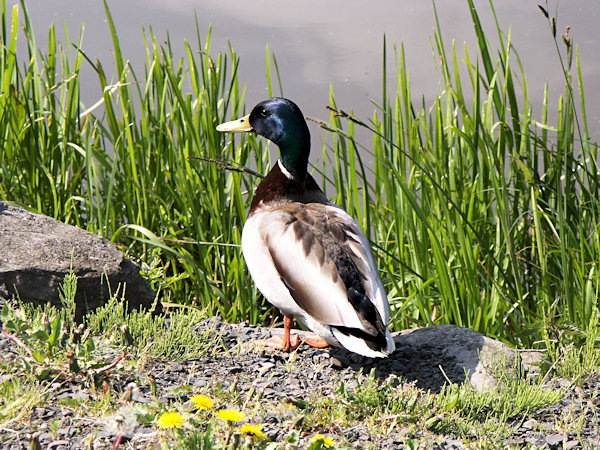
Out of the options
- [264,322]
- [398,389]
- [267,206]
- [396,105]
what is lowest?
[264,322]

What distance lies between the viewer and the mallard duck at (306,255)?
252cm

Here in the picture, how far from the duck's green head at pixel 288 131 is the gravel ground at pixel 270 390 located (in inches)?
29.7

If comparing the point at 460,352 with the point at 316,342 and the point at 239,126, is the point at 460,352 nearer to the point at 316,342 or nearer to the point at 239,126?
the point at 316,342

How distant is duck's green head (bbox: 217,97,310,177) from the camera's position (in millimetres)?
3225

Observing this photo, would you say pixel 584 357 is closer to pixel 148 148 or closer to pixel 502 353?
pixel 502 353

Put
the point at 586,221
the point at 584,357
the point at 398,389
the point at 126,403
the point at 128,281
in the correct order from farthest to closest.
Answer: the point at 586,221 → the point at 128,281 → the point at 584,357 → the point at 398,389 → the point at 126,403

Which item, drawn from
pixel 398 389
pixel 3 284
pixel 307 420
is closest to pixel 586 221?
pixel 398 389

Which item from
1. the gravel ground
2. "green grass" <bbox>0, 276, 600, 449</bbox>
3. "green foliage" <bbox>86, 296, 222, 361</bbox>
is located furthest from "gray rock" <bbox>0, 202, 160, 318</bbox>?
the gravel ground

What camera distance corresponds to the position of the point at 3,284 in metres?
2.85

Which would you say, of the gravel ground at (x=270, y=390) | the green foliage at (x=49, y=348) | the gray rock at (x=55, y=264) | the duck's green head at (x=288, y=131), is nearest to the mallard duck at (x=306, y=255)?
the duck's green head at (x=288, y=131)

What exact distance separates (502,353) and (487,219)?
94cm

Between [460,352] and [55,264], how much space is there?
5.47 ft

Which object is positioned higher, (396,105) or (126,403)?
(396,105)

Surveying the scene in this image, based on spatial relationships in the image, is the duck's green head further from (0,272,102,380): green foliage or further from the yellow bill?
(0,272,102,380): green foliage
